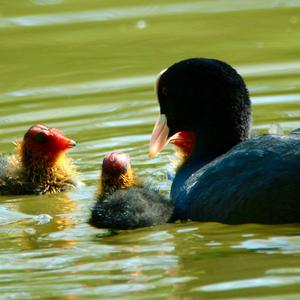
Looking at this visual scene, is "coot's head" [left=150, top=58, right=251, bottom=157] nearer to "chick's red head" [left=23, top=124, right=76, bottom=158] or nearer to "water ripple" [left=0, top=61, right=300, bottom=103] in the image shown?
"chick's red head" [left=23, top=124, right=76, bottom=158]

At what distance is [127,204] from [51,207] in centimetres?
129

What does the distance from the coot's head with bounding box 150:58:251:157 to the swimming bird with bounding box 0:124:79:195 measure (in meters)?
1.04

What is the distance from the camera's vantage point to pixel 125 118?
39.2ft

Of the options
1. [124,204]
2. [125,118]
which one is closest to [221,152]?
[124,204]

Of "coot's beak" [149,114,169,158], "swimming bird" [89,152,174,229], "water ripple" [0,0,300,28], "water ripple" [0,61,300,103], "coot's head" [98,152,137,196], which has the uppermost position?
"water ripple" [0,0,300,28]

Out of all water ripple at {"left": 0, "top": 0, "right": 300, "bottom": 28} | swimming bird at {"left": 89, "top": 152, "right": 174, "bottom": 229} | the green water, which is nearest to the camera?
the green water

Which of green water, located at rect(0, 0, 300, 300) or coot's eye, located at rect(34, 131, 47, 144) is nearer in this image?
green water, located at rect(0, 0, 300, 300)

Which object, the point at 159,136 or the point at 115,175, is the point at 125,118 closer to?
the point at 159,136

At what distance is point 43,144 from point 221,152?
63.6 inches

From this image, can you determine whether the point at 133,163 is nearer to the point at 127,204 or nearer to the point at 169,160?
the point at 169,160

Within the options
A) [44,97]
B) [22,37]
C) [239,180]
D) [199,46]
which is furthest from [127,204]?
[22,37]

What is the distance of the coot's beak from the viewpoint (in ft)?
32.7

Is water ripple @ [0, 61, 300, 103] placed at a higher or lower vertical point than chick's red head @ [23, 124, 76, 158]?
higher

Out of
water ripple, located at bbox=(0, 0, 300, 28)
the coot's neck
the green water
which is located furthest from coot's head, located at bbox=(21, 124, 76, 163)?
water ripple, located at bbox=(0, 0, 300, 28)
